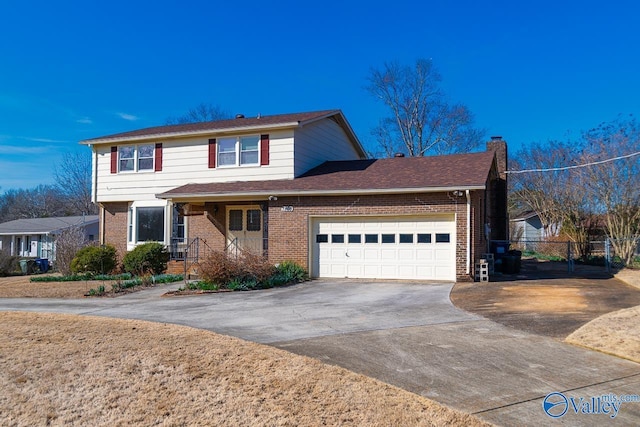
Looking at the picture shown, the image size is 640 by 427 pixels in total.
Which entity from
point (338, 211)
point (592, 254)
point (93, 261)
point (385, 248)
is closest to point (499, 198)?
point (592, 254)

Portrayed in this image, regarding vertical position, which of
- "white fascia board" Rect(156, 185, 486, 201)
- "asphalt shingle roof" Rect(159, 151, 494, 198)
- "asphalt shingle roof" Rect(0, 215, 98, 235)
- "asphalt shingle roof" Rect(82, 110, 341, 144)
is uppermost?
"asphalt shingle roof" Rect(82, 110, 341, 144)

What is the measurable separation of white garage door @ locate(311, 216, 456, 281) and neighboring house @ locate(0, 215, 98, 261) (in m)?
26.9

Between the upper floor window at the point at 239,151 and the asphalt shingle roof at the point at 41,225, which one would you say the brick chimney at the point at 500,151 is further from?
the asphalt shingle roof at the point at 41,225

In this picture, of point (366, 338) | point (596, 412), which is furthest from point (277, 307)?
point (596, 412)

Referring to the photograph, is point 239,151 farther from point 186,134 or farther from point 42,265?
point 42,265

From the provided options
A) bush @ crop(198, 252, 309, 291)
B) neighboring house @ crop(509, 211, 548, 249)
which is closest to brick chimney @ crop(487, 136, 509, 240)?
bush @ crop(198, 252, 309, 291)

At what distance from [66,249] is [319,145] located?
1121 centimetres

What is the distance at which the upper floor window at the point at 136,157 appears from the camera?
69.8 ft

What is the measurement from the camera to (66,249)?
20.7m

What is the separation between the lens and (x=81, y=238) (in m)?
22.8

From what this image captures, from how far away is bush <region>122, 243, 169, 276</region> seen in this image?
18.8 m

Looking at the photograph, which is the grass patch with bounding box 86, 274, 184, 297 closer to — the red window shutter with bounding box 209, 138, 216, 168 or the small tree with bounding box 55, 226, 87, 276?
the red window shutter with bounding box 209, 138, 216, 168

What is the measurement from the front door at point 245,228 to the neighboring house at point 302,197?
0.13 feet

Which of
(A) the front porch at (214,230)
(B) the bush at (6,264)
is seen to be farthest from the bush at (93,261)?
(B) the bush at (6,264)
